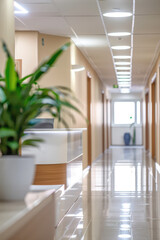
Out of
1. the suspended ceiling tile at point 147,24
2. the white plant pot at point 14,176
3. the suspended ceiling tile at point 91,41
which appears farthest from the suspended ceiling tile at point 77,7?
the white plant pot at point 14,176

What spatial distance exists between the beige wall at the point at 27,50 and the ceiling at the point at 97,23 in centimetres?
26

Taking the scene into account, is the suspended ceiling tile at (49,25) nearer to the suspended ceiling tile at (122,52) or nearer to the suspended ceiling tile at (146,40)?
the suspended ceiling tile at (146,40)

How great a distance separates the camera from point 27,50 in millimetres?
9773

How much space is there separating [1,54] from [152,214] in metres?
3.11

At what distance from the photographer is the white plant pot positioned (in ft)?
8.35

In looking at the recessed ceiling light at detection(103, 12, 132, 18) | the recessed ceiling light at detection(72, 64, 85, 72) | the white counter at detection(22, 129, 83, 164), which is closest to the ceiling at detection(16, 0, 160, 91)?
the recessed ceiling light at detection(103, 12, 132, 18)

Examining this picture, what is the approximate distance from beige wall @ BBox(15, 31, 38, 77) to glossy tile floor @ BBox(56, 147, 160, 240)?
111 inches

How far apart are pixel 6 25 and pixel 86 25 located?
12.3 feet

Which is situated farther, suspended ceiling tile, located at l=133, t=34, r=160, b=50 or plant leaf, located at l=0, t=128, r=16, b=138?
suspended ceiling tile, located at l=133, t=34, r=160, b=50

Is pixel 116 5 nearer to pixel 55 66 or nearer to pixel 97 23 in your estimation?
pixel 97 23

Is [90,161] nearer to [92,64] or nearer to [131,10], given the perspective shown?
[92,64]

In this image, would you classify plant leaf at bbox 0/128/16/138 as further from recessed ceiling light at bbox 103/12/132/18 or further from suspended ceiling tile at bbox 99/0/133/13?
recessed ceiling light at bbox 103/12/132/18

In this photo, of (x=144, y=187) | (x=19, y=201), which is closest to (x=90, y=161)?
(x=144, y=187)

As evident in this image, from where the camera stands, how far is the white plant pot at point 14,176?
254cm
